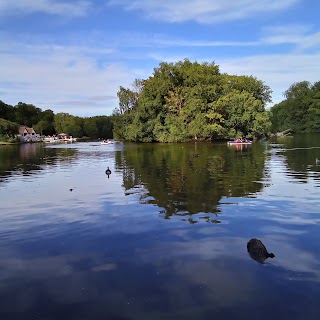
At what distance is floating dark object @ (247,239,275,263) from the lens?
9.77 metres

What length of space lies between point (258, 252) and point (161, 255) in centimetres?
277

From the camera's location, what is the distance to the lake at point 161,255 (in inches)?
292

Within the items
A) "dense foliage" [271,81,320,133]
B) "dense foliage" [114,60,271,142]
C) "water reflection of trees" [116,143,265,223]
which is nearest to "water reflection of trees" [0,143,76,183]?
"water reflection of trees" [116,143,265,223]

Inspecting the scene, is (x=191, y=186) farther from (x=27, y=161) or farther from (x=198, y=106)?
(x=198, y=106)

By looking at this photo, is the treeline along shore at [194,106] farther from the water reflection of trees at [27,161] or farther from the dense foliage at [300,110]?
the dense foliage at [300,110]

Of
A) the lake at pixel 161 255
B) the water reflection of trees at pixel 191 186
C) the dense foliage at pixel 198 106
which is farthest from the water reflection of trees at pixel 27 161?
the dense foliage at pixel 198 106

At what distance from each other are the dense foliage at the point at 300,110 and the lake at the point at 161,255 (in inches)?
5492

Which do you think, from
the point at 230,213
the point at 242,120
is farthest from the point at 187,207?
the point at 242,120

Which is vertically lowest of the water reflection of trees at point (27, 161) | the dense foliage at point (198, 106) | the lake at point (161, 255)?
the lake at point (161, 255)

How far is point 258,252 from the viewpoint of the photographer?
9.91m

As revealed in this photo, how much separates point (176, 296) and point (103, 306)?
1.60 metres

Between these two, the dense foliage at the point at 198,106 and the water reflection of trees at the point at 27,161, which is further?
the dense foliage at the point at 198,106

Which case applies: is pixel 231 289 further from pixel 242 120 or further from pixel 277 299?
pixel 242 120

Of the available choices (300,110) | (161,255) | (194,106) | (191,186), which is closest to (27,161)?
(191,186)
